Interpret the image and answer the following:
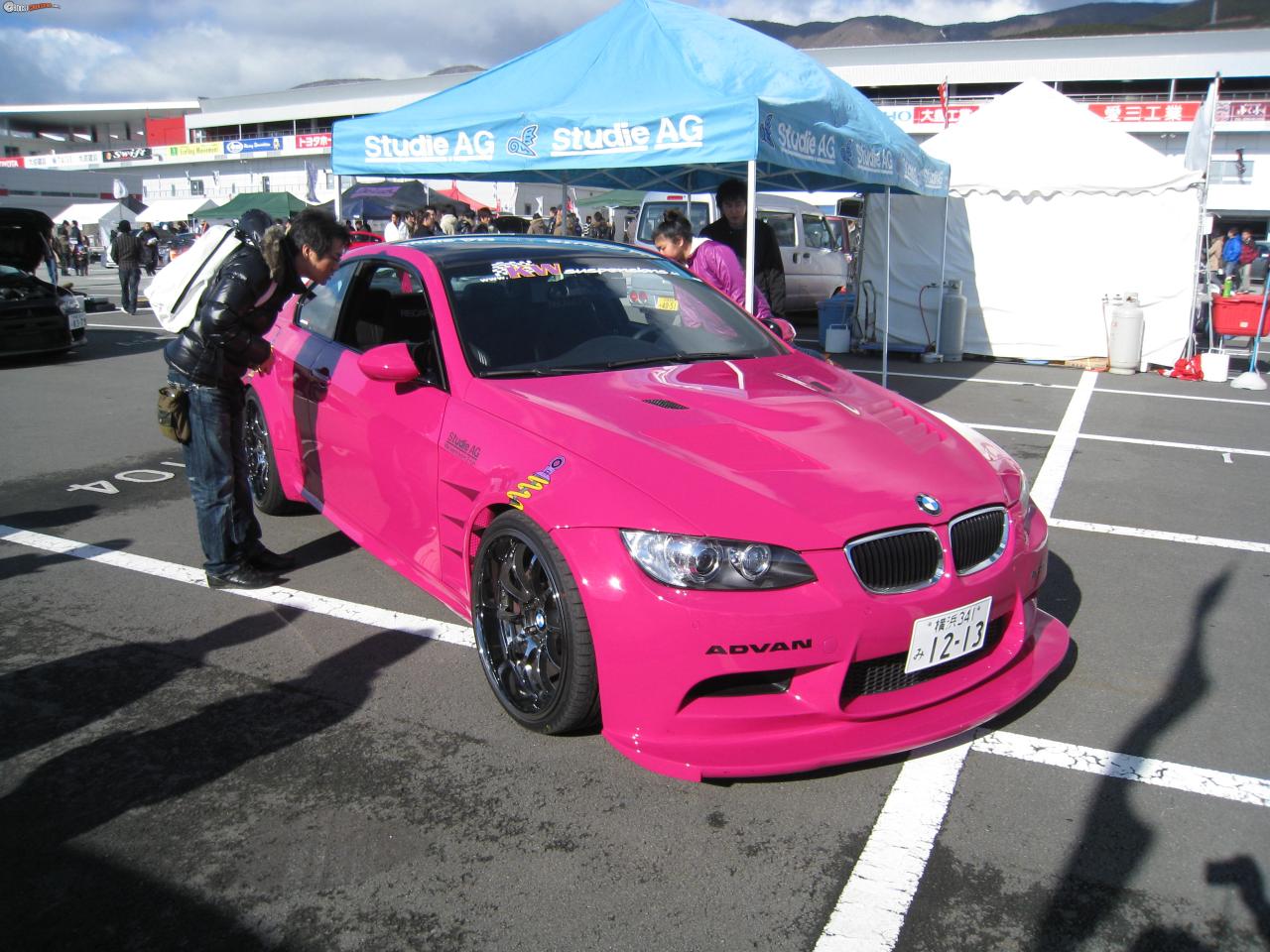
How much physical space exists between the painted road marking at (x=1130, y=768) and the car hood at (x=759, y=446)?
793 millimetres

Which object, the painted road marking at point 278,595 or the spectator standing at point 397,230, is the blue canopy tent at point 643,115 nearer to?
the painted road marking at point 278,595

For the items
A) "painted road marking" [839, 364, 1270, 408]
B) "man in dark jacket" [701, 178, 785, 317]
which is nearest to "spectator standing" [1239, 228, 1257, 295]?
"painted road marking" [839, 364, 1270, 408]

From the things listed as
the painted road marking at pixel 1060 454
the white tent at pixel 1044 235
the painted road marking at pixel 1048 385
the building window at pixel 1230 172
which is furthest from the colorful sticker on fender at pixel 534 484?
the building window at pixel 1230 172

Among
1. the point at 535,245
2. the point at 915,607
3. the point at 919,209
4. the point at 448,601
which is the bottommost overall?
the point at 448,601

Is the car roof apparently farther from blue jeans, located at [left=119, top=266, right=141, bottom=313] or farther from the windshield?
blue jeans, located at [left=119, top=266, right=141, bottom=313]

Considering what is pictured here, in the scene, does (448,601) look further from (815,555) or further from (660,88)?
(660,88)

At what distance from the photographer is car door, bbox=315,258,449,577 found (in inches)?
142

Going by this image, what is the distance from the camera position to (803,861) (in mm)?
2443

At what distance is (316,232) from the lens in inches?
169

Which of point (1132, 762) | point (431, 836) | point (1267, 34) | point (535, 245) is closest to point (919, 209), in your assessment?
point (535, 245)

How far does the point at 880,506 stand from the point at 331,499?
9.18 feet

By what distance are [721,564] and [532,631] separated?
30.0 inches

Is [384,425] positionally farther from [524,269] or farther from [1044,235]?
[1044,235]

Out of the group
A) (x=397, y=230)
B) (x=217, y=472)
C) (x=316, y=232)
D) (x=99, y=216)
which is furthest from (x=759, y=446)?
(x=99, y=216)
